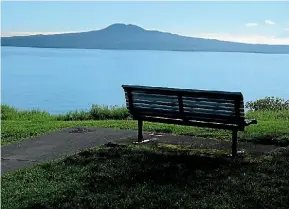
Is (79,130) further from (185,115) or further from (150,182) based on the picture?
(150,182)

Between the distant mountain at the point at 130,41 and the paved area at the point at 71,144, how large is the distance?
69227mm

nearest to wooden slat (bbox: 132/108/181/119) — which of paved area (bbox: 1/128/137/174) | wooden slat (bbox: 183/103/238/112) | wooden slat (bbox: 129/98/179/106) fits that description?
wooden slat (bbox: 129/98/179/106)

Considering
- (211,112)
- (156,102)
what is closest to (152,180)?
(211,112)

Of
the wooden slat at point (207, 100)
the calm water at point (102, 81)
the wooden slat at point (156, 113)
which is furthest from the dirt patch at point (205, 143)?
the calm water at point (102, 81)

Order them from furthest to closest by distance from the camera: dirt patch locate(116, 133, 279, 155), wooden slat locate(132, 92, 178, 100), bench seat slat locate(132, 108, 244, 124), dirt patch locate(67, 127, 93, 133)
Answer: dirt patch locate(67, 127, 93, 133)
wooden slat locate(132, 92, 178, 100)
dirt patch locate(116, 133, 279, 155)
bench seat slat locate(132, 108, 244, 124)

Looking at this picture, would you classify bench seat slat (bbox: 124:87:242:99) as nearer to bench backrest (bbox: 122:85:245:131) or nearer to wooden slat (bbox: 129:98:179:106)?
bench backrest (bbox: 122:85:245:131)

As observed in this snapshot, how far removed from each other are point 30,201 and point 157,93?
9.61 ft

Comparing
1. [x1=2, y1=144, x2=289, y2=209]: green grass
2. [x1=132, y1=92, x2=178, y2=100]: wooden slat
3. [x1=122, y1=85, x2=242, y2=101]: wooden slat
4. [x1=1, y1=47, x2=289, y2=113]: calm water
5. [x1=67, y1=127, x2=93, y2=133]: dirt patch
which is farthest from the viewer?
[x1=1, y1=47, x2=289, y2=113]: calm water

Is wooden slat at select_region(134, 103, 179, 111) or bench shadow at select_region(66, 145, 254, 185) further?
wooden slat at select_region(134, 103, 179, 111)

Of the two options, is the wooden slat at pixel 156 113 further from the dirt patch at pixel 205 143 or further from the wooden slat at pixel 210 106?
the dirt patch at pixel 205 143

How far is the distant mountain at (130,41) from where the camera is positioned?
8750 cm

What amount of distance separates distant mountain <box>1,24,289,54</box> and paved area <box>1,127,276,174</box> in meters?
69.2

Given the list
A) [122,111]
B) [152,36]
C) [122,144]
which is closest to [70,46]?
[152,36]

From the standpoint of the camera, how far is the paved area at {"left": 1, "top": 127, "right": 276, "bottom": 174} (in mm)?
6509
